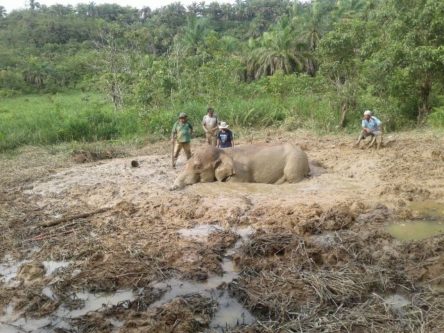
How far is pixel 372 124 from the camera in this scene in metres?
12.0

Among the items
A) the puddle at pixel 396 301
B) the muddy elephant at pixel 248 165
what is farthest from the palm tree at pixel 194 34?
the puddle at pixel 396 301

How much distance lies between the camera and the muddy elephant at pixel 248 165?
970 cm

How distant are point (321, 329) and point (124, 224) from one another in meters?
4.03

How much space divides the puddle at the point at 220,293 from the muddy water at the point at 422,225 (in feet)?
7.62

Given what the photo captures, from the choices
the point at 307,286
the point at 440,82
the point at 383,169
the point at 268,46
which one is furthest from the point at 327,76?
the point at 268,46

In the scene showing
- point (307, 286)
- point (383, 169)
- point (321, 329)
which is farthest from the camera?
point (383, 169)

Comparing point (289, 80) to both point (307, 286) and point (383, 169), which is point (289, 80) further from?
point (307, 286)

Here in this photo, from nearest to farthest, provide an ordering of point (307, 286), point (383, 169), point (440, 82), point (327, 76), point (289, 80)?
point (307, 286) → point (383, 169) → point (440, 82) → point (327, 76) → point (289, 80)

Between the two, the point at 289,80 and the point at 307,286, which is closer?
the point at 307,286

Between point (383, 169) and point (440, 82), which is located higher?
point (440, 82)

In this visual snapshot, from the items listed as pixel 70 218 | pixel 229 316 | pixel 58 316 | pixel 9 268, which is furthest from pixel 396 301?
pixel 70 218

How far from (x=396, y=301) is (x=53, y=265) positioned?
4.24 metres

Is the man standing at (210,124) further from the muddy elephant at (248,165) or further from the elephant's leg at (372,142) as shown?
the elephant's leg at (372,142)

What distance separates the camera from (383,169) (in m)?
10.1
